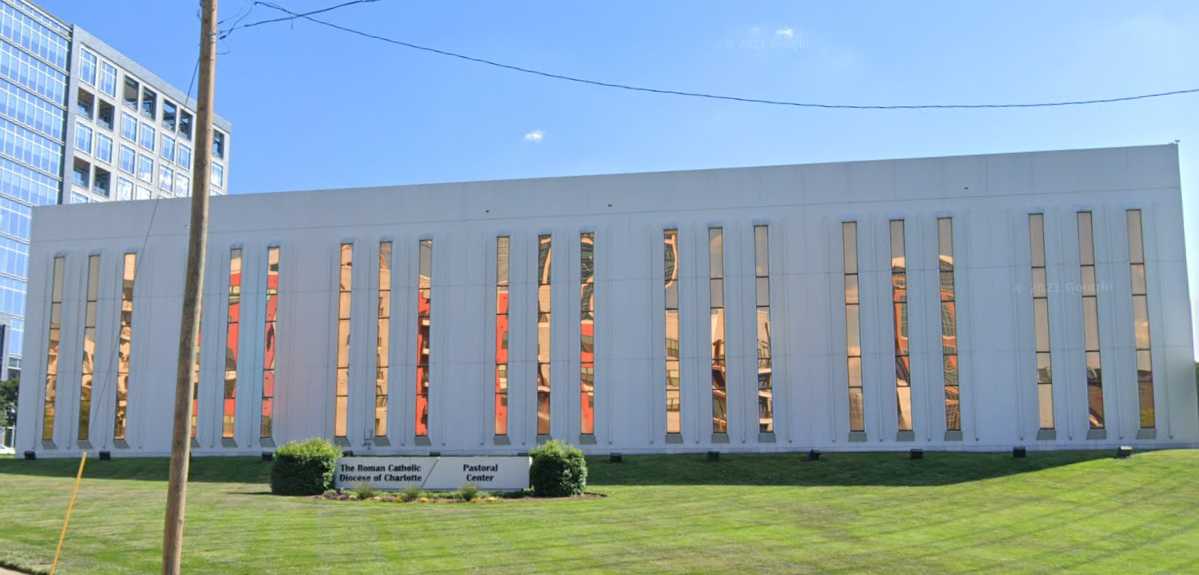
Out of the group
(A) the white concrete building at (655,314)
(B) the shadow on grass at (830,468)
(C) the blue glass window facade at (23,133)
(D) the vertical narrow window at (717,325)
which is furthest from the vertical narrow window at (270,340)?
(C) the blue glass window facade at (23,133)

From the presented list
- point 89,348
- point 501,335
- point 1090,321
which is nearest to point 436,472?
point 501,335

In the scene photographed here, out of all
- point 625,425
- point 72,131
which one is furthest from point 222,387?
point 72,131

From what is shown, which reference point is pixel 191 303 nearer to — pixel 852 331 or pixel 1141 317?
pixel 852 331

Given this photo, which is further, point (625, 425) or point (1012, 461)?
point (625, 425)

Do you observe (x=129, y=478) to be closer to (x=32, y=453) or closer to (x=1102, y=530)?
(x=32, y=453)

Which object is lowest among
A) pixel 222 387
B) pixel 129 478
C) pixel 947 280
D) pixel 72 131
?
pixel 129 478

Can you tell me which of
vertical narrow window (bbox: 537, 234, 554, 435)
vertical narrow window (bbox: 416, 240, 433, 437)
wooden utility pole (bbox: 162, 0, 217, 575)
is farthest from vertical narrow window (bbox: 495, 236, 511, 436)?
wooden utility pole (bbox: 162, 0, 217, 575)

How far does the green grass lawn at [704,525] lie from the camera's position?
18281 millimetres

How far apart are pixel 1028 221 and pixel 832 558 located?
89.4 ft

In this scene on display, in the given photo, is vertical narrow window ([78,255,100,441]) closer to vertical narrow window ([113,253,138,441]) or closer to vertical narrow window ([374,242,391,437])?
vertical narrow window ([113,253,138,441])

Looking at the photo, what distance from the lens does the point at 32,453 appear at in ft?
158

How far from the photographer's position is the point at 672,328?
44.1 m

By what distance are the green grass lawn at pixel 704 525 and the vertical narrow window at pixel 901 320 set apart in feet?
18.7

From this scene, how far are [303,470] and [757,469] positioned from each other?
14.9 meters
